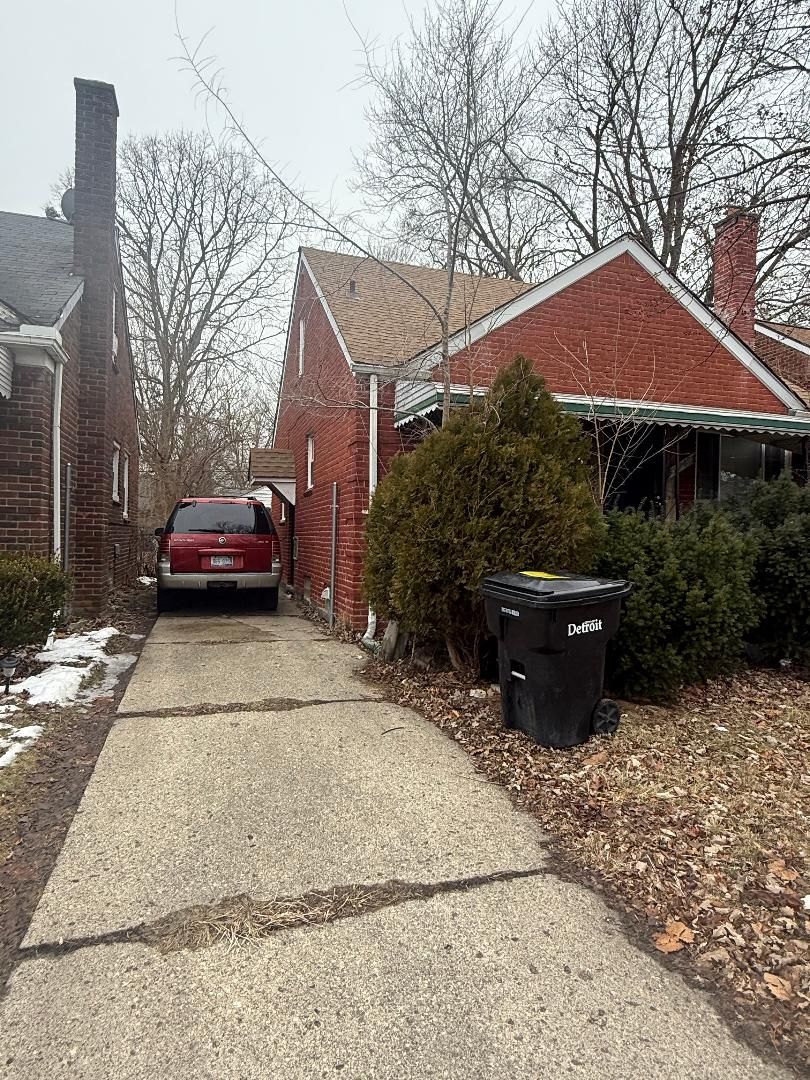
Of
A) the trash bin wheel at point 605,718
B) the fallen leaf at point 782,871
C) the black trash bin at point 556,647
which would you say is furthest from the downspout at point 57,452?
the fallen leaf at point 782,871

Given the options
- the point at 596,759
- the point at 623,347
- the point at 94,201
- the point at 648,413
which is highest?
the point at 94,201

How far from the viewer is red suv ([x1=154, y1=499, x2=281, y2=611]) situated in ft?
30.4

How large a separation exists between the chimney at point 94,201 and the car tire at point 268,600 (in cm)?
405

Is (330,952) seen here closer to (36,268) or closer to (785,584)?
(785,584)

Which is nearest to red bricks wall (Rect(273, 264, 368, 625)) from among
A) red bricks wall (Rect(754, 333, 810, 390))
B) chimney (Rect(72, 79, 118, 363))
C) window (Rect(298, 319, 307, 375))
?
window (Rect(298, 319, 307, 375))

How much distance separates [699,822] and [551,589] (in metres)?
1.45

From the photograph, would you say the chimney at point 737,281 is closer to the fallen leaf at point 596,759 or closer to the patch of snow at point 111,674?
the fallen leaf at point 596,759

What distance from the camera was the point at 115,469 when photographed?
10891 mm

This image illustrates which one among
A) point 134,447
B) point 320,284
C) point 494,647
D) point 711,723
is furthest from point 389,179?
point 134,447

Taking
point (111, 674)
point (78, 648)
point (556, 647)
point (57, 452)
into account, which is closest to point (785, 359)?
point (556, 647)

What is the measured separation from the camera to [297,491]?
1230cm

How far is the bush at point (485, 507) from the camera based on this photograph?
4906mm

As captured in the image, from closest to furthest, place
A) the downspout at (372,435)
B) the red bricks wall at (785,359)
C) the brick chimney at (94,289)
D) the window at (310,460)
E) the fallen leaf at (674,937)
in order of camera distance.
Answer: the fallen leaf at (674,937), the downspout at (372,435), the brick chimney at (94,289), the window at (310,460), the red bricks wall at (785,359)

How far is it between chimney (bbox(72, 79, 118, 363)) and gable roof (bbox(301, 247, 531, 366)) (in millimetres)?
3037
